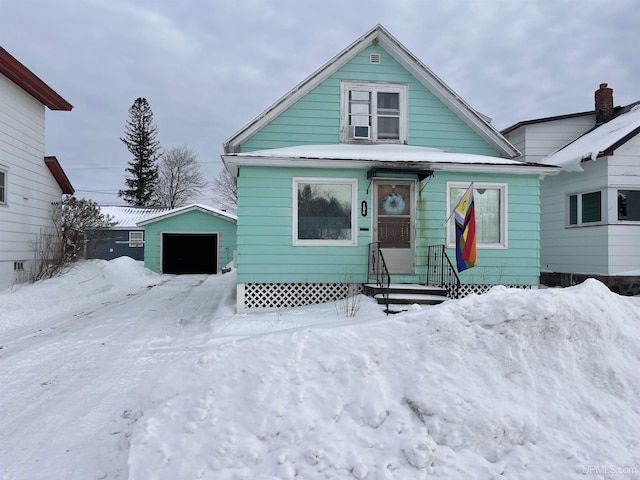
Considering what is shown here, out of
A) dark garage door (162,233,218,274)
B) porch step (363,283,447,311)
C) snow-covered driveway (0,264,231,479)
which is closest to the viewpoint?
snow-covered driveway (0,264,231,479)

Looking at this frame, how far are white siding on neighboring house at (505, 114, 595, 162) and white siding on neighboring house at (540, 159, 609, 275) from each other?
1.19 m

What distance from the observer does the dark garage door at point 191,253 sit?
76.1ft

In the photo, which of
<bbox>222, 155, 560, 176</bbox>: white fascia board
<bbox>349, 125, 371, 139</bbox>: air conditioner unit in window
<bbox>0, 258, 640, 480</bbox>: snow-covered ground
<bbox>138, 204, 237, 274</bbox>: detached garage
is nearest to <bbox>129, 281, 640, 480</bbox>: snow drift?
<bbox>0, 258, 640, 480</bbox>: snow-covered ground

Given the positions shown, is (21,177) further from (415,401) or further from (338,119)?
(415,401)

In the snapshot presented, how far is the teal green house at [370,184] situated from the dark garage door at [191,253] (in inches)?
561

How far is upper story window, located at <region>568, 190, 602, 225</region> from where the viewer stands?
10836 mm

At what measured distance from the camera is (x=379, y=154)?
375 inches

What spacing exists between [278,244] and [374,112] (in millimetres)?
4357

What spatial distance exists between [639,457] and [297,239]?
690 centimetres

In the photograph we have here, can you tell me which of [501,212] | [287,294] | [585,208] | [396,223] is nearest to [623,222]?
[585,208]

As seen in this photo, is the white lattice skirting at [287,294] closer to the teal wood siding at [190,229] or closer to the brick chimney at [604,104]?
the brick chimney at [604,104]

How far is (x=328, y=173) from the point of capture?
30.0ft

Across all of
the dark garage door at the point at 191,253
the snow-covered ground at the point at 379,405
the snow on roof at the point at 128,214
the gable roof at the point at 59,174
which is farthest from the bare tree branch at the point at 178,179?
the snow-covered ground at the point at 379,405

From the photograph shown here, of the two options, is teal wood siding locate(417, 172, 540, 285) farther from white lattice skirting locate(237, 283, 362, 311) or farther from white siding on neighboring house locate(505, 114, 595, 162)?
white siding on neighboring house locate(505, 114, 595, 162)
